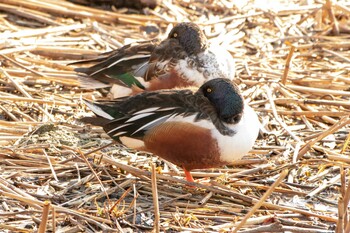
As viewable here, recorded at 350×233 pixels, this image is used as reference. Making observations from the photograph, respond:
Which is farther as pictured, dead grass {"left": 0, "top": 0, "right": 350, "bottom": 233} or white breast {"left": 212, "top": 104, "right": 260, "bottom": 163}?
white breast {"left": 212, "top": 104, "right": 260, "bottom": 163}

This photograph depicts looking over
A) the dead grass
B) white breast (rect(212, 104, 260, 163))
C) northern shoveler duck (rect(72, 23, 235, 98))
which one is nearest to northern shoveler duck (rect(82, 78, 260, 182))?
white breast (rect(212, 104, 260, 163))

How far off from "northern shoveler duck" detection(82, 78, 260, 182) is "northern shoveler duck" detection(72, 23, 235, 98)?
0.98 m

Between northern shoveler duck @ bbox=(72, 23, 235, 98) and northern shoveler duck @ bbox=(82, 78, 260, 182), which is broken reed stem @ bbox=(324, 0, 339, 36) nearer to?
northern shoveler duck @ bbox=(72, 23, 235, 98)

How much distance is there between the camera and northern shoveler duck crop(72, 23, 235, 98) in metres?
6.54

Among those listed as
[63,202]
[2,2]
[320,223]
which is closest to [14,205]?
[63,202]

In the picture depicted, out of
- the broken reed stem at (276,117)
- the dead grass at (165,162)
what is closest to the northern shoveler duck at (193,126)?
the dead grass at (165,162)

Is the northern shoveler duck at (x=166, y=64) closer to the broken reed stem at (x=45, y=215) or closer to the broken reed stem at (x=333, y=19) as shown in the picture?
the broken reed stem at (x=333, y=19)

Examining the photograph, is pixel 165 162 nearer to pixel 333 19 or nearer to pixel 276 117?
pixel 276 117

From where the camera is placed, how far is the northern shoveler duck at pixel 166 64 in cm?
654

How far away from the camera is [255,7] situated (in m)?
8.61

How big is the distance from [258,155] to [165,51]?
131 centimetres

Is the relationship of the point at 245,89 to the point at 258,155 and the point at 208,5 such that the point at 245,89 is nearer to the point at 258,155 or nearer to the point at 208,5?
the point at 258,155

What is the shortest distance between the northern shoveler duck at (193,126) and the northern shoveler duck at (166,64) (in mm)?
984

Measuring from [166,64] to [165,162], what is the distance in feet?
3.42
